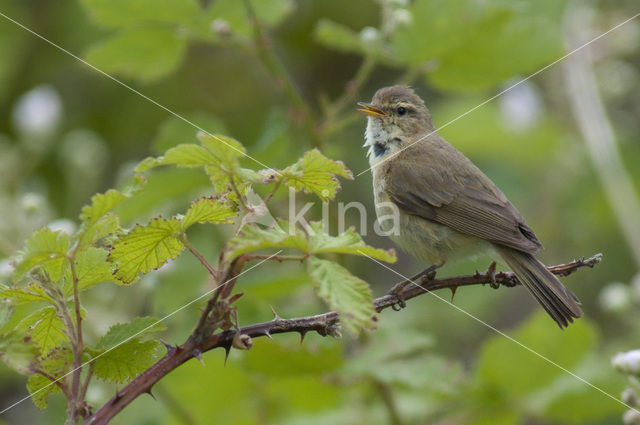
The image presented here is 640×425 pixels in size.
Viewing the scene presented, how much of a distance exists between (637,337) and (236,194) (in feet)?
10.3

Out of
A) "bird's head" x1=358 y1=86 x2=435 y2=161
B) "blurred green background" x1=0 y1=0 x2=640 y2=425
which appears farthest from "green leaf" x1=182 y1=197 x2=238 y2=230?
"bird's head" x1=358 y1=86 x2=435 y2=161

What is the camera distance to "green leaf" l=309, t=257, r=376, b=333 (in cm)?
154

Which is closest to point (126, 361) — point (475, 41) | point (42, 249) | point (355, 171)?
point (42, 249)

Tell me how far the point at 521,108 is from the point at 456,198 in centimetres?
215

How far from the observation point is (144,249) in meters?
1.77

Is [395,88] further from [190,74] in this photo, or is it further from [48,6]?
[48,6]

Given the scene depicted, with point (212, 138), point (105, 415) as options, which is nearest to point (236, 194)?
point (212, 138)

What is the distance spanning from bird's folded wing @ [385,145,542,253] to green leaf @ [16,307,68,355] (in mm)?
2071

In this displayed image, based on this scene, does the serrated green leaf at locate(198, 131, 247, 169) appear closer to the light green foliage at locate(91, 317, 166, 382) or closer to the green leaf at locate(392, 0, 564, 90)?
the light green foliage at locate(91, 317, 166, 382)

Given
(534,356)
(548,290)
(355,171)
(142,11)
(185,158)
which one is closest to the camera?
(185,158)

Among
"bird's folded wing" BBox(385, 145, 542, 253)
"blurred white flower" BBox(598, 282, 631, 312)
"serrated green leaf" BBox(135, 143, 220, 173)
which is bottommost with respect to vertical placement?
"serrated green leaf" BBox(135, 143, 220, 173)

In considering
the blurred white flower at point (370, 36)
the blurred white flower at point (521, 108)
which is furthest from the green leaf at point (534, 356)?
the blurred white flower at point (521, 108)

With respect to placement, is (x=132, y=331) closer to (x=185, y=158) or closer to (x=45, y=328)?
(x=45, y=328)

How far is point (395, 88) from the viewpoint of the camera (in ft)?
13.7
